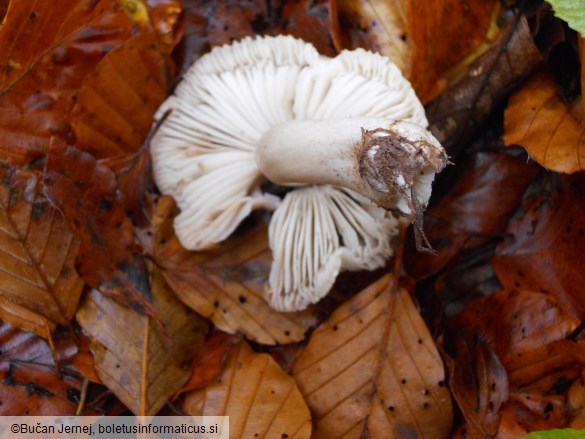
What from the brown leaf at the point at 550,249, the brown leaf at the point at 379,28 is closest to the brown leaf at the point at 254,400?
the brown leaf at the point at 550,249

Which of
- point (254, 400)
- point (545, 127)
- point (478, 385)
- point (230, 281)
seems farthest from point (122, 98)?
point (478, 385)

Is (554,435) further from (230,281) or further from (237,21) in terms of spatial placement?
(237,21)

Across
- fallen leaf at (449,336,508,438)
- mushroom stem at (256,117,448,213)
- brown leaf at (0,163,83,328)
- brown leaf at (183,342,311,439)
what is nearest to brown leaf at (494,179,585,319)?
fallen leaf at (449,336,508,438)

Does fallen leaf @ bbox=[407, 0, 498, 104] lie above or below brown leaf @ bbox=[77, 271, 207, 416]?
above

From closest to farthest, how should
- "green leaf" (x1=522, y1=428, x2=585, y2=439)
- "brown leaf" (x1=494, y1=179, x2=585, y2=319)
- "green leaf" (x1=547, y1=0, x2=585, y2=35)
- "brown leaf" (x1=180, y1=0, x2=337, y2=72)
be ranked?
1. "green leaf" (x1=522, y1=428, x2=585, y2=439)
2. "green leaf" (x1=547, y1=0, x2=585, y2=35)
3. "brown leaf" (x1=494, y1=179, x2=585, y2=319)
4. "brown leaf" (x1=180, y1=0, x2=337, y2=72)

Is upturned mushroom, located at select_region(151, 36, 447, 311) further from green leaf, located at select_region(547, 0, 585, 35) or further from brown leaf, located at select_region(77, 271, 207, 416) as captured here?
green leaf, located at select_region(547, 0, 585, 35)

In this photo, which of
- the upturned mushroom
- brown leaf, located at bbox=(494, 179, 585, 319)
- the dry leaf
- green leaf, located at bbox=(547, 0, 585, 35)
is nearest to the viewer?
green leaf, located at bbox=(547, 0, 585, 35)
